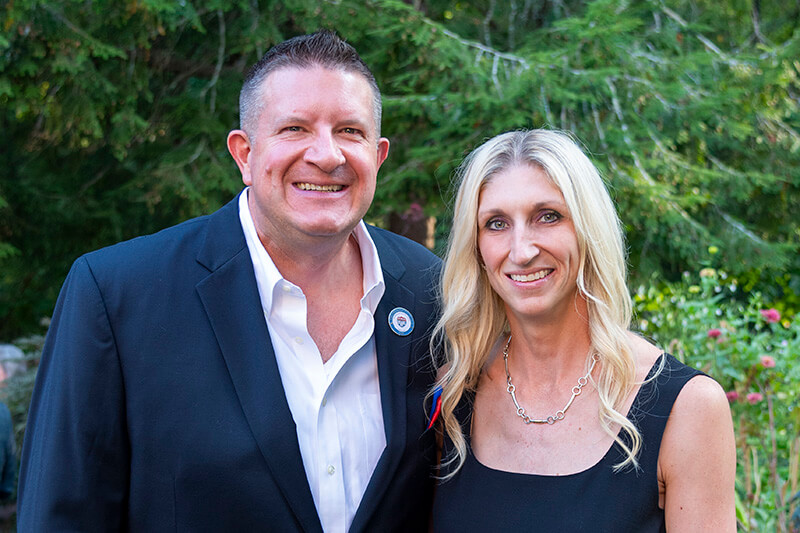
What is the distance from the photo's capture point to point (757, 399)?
4266 millimetres

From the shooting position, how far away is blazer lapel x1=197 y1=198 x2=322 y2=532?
7.39ft

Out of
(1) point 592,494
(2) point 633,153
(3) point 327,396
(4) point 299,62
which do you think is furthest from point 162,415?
(2) point 633,153

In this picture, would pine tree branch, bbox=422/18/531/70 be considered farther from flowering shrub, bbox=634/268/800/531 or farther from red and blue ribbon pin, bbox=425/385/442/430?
red and blue ribbon pin, bbox=425/385/442/430

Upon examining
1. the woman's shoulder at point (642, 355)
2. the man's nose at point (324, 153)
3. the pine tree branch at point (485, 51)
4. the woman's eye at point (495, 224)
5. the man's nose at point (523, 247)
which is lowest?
the woman's shoulder at point (642, 355)

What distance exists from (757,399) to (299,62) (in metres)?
3.14

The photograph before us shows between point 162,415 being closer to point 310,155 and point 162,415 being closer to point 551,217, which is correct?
point 310,155

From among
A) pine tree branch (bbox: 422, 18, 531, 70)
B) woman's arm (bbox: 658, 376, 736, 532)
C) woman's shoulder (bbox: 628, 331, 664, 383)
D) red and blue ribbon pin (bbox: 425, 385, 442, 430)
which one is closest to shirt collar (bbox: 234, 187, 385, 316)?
red and blue ribbon pin (bbox: 425, 385, 442, 430)

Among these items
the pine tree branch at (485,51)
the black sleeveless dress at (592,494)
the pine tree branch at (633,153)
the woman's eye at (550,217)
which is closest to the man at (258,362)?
the black sleeveless dress at (592,494)

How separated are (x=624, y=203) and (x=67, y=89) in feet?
12.5

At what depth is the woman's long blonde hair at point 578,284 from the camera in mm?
2415

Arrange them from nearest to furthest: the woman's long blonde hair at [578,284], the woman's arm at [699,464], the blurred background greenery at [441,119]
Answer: the woman's arm at [699,464] < the woman's long blonde hair at [578,284] < the blurred background greenery at [441,119]

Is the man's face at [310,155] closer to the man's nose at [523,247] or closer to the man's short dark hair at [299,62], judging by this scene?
the man's short dark hair at [299,62]

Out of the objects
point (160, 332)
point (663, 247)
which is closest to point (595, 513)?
point (160, 332)

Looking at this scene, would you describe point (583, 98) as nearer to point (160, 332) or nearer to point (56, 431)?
point (160, 332)
